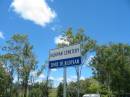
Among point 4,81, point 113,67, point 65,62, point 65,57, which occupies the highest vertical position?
point 113,67

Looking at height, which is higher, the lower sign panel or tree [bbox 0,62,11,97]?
tree [bbox 0,62,11,97]

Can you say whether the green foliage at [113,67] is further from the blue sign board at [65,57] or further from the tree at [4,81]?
the blue sign board at [65,57]

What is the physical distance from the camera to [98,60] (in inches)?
2518

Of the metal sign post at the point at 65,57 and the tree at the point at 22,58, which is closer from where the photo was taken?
the metal sign post at the point at 65,57

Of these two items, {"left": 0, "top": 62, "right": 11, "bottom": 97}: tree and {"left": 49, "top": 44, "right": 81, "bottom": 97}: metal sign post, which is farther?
{"left": 0, "top": 62, "right": 11, "bottom": 97}: tree

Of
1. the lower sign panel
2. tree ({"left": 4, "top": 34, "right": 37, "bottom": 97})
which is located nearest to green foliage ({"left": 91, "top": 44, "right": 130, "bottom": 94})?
tree ({"left": 4, "top": 34, "right": 37, "bottom": 97})

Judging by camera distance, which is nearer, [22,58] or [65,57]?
[65,57]

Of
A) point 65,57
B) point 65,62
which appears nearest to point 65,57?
point 65,57

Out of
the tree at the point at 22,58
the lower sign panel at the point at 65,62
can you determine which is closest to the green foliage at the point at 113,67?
the tree at the point at 22,58

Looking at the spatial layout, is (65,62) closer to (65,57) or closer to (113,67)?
(65,57)

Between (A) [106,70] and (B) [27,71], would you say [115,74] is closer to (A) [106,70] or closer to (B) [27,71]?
(A) [106,70]

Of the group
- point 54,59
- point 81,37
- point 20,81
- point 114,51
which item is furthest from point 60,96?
point 54,59

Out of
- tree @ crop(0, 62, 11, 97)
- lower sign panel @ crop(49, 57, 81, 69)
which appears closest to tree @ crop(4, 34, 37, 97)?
tree @ crop(0, 62, 11, 97)

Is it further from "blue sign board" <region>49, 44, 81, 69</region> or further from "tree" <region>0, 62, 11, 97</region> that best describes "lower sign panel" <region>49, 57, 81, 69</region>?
"tree" <region>0, 62, 11, 97</region>
